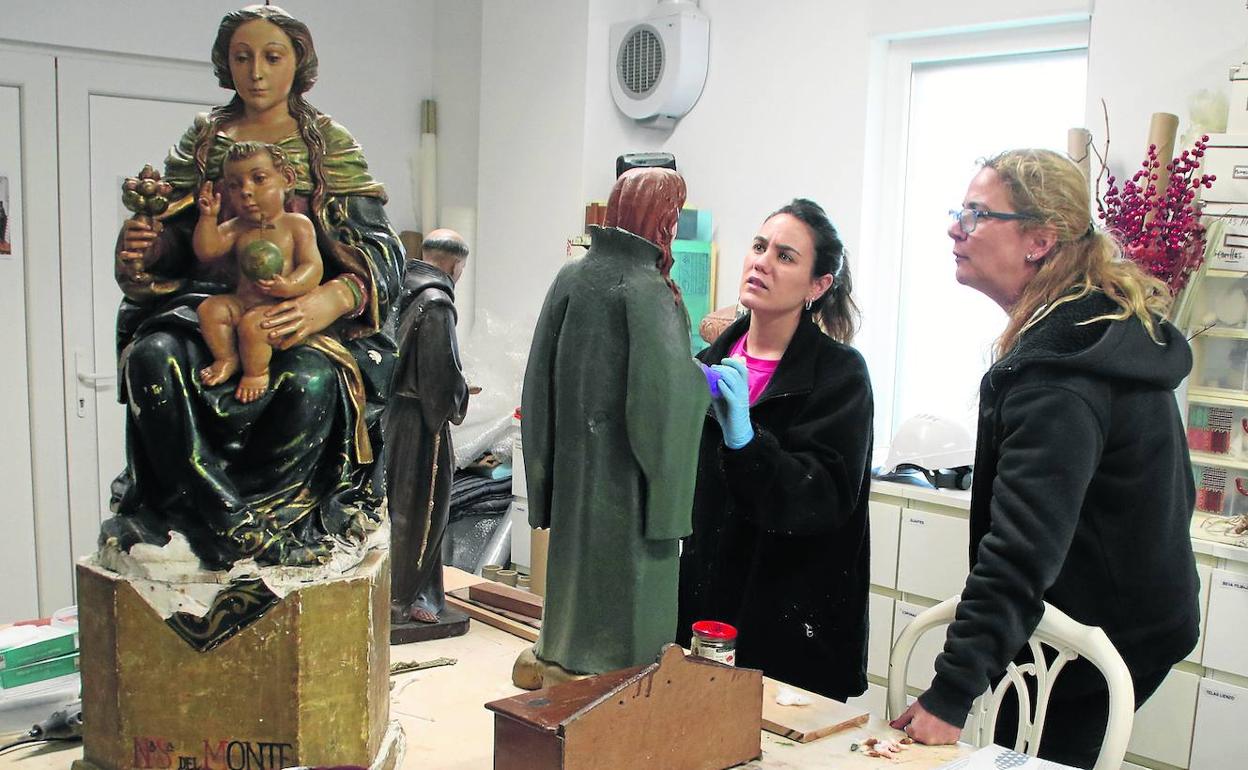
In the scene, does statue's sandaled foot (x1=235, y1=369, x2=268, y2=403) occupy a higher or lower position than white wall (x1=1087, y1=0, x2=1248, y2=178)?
lower

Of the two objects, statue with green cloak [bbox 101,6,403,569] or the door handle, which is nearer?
statue with green cloak [bbox 101,6,403,569]

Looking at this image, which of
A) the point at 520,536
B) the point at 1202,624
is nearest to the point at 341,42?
the point at 520,536

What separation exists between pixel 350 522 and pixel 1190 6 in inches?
108

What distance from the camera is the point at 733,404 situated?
1.90 metres

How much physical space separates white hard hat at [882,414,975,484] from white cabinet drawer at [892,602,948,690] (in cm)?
43

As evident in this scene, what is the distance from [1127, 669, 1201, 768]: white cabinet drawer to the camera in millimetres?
2828

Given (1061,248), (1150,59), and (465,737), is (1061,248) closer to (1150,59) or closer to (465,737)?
(465,737)

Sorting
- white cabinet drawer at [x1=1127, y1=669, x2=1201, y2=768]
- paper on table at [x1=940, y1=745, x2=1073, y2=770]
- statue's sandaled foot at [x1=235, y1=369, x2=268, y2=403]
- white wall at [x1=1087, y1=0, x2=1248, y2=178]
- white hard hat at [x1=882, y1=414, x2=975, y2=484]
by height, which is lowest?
white cabinet drawer at [x1=1127, y1=669, x2=1201, y2=768]

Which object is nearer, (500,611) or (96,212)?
(500,611)

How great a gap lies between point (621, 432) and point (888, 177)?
102 inches

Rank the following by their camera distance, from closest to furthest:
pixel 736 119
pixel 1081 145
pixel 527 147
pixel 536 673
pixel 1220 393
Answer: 1. pixel 536 673
2. pixel 1220 393
3. pixel 1081 145
4. pixel 736 119
5. pixel 527 147

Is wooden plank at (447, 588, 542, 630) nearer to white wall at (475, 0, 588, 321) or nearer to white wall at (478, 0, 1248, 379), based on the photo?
→ white wall at (478, 0, 1248, 379)

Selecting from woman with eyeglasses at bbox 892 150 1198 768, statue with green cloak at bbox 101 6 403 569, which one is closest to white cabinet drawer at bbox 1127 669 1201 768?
woman with eyeglasses at bbox 892 150 1198 768

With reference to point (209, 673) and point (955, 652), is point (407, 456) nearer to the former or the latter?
point (209, 673)
